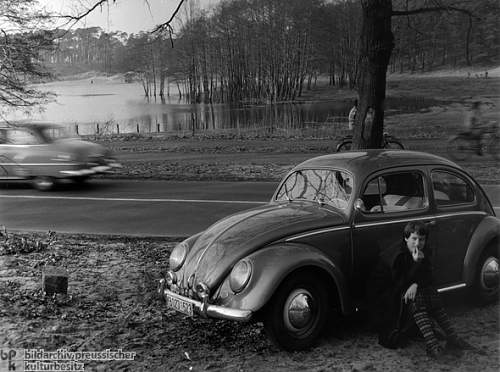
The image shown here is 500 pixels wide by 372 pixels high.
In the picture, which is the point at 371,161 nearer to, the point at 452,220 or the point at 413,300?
the point at 452,220

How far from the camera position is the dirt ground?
4.53 meters

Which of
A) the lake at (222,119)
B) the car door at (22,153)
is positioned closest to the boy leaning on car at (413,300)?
the car door at (22,153)

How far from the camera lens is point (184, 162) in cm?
2034

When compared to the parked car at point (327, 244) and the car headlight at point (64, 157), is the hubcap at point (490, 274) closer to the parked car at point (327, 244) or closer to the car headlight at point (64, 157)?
the parked car at point (327, 244)

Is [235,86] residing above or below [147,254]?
above

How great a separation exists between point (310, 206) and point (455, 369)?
6.58 feet

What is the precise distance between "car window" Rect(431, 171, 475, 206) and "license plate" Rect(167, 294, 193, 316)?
276cm

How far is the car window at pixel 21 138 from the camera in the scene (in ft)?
51.9

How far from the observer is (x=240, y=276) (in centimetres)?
463

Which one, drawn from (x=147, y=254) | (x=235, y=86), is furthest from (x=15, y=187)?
(x=235, y=86)

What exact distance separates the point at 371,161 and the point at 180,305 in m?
2.41

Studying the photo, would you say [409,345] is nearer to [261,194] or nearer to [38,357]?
[38,357]

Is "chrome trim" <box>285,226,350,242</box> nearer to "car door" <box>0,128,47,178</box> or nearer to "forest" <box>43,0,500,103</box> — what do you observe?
"car door" <box>0,128,47,178</box>

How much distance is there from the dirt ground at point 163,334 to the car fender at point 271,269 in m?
0.52
